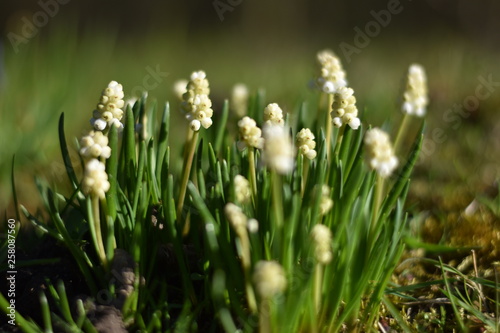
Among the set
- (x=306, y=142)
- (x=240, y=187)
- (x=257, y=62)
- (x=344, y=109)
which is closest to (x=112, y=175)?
(x=240, y=187)

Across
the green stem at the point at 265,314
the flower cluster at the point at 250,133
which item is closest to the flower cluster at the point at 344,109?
the flower cluster at the point at 250,133

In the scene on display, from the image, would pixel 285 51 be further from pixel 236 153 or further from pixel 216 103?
pixel 236 153

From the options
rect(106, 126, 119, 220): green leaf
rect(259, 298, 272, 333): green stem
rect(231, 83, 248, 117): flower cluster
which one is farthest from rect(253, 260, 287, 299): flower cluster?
rect(231, 83, 248, 117): flower cluster

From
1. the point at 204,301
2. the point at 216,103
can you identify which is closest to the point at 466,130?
the point at 216,103

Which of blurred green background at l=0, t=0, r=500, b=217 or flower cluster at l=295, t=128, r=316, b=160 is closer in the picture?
flower cluster at l=295, t=128, r=316, b=160

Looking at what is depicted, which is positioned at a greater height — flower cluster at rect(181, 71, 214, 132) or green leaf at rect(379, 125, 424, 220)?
flower cluster at rect(181, 71, 214, 132)

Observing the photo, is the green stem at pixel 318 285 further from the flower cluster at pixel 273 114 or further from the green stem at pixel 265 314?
the flower cluster at pixel 273 114

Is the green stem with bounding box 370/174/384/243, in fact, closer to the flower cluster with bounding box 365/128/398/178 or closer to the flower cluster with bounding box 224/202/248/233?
the flower cluster with bounding box 365/128/398/178
